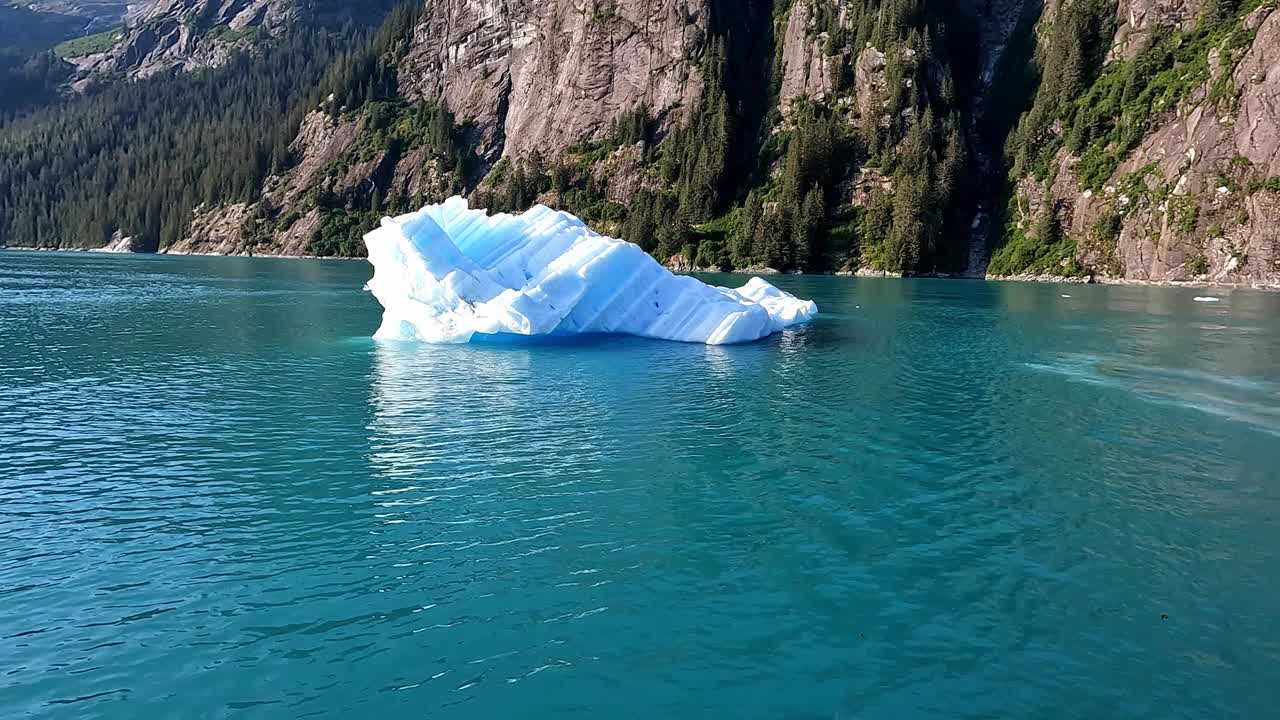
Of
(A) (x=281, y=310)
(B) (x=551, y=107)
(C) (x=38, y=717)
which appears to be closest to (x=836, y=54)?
(B) (x=551, y=107)

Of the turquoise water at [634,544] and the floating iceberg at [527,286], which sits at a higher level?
the floating iceberg at [527,286]

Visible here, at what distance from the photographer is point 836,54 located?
153625 millimetres

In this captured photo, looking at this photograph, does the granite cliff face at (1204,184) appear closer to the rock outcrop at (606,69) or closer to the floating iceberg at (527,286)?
the floating iceberg at (527,286)

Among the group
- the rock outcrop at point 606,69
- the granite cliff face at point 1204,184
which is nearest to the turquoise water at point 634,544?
the granite cliff face at point 1204,184

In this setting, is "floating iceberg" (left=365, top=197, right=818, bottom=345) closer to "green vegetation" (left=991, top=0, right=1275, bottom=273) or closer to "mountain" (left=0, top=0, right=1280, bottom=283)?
"mountain" (left=0, top=0, right=1280, bottom=283)

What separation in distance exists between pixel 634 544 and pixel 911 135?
13482 cm

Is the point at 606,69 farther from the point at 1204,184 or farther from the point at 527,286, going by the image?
the point at 527,286

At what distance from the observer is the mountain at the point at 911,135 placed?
97.6 m

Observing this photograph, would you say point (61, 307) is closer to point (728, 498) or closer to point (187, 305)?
point (187, 305)

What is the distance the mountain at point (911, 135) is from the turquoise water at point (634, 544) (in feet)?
264

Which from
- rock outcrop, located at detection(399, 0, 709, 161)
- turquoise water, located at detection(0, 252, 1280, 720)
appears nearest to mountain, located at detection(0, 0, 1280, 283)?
rock outcrop, located at detection(399, 0, 709, 161)

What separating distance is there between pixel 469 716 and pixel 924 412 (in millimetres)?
21108

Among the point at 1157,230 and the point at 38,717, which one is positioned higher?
the point at 1157,230

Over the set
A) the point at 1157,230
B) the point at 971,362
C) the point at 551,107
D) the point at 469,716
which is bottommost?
the point at 469,716
